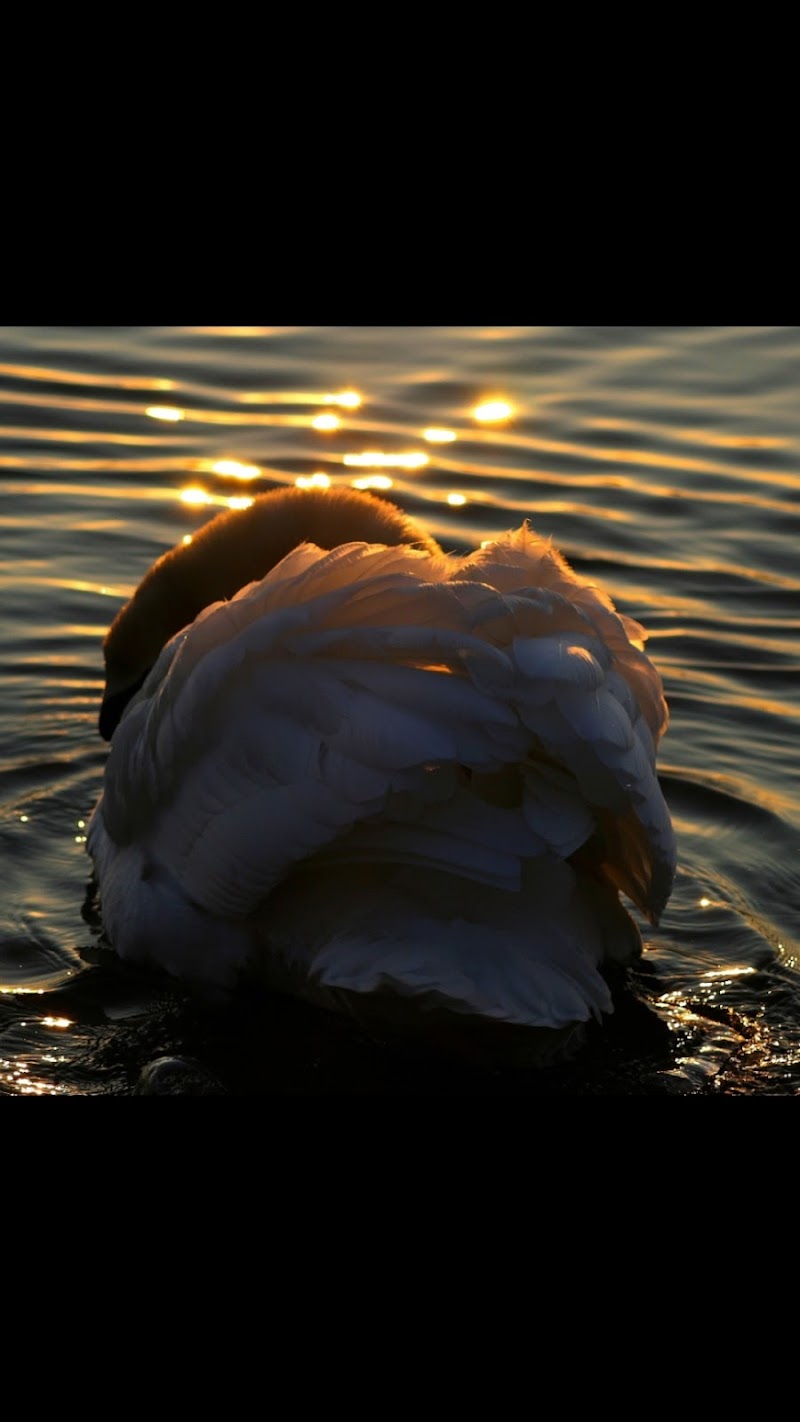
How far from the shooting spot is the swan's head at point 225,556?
6793 mm

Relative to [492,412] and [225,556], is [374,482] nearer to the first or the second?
[492,412]

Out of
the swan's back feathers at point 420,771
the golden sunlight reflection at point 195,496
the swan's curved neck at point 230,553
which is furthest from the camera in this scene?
the golden sunlight reflection at point 195,496

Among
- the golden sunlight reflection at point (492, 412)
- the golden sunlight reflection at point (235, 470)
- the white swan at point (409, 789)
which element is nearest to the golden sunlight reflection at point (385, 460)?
the golden sunlight reflection at point (235, 470)

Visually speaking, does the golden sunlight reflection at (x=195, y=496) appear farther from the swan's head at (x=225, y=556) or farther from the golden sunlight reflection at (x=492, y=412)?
the swan's head at (x=225, y=556)

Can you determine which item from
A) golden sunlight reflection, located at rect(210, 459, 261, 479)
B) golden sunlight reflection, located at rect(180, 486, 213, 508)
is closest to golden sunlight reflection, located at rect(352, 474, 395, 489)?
golden sunlight reflection, located at rect(210, 459, 261, 479)

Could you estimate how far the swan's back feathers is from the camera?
15.0 ft

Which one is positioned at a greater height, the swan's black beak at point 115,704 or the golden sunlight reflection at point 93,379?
the golden sunlight reflection at point 93,379

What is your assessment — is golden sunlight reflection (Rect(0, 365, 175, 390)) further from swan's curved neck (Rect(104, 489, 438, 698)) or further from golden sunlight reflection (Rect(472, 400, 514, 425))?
swan's curved neck (Rect(104, 489, 438, 698))

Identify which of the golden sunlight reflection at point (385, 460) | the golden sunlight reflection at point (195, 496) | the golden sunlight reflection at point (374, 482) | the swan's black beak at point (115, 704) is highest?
the golden sunlight reflection at point (385, 460)

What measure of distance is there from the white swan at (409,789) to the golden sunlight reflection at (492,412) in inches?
213

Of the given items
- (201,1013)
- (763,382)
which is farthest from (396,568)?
(763,382)

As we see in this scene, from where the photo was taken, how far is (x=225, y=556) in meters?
6.95

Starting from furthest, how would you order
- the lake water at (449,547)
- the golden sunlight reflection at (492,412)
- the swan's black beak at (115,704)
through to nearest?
1. the golden sunlight reflection at (492,412)
2. the swan's black beak at (115,704)
3. the lake water at (449,547)

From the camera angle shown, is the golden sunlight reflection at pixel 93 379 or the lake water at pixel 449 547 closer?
the lake water at pixel 449 547
